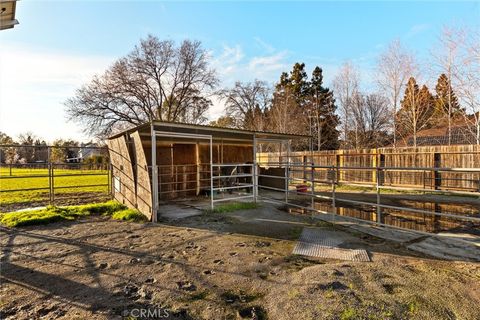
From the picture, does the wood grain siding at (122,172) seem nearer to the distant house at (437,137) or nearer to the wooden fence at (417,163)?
the wooden fence at (417,163)

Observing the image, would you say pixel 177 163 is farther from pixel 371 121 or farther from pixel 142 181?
pixel 371 121

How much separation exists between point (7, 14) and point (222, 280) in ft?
14.5

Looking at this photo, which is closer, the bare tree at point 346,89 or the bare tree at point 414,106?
the bare tree at point 414,106

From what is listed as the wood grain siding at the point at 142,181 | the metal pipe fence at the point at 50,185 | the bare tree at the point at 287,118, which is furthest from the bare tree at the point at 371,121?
the wood grain siding at the point at 142,181

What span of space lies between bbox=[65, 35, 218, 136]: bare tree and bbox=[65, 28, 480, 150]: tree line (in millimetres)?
68

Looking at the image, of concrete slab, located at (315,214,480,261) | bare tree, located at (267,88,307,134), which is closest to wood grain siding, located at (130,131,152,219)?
concrete slab, located at (315,214,480,261)

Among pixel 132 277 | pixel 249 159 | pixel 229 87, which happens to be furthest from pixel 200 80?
pixel 132 277

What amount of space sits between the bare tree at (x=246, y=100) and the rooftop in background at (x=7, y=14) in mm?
25029

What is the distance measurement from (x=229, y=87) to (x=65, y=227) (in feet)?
85.6

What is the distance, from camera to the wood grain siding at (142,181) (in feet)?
18.4

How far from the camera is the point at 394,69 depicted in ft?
56.5

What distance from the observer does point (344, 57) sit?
70.7 ft

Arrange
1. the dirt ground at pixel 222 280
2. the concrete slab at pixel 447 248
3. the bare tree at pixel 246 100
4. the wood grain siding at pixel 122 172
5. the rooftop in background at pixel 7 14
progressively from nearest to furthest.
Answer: the dirt ground at pixel 222 280 → the rooftop in background at pixel 7 14 → the concrete slab at pixel 447 248 → the wood grain siding at pixel 122 172 → the bare tree at pixel 246 100

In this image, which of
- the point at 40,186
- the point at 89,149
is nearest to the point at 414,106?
the point at 89,149
